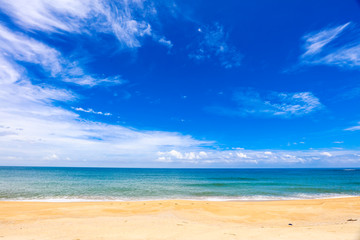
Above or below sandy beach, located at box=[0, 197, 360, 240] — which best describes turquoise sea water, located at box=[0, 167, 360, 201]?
below

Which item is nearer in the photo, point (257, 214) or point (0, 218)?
point (0, 218)

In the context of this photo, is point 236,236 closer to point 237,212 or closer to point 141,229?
point 141,229

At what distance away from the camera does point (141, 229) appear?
10133 millimetres

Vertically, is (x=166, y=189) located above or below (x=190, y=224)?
below

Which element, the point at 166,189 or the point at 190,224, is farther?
the point at 166,189

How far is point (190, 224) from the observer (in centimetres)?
1160

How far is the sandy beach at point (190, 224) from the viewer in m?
8.73

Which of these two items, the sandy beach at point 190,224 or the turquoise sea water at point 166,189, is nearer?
the sandy beach at point 190,224

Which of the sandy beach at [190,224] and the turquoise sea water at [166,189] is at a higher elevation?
the sandy beach at [190,224]

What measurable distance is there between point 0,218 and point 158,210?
10.6 metres

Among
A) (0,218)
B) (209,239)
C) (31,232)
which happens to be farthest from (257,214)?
(0,218)

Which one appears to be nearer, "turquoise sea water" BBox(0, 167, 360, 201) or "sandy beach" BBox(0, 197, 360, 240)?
"sandy beach" BBox(0, 197, 360, 240)

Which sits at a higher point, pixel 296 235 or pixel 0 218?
pixel 296 235

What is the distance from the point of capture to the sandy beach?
8734 millimetres
